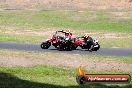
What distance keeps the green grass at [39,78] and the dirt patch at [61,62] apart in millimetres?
1480

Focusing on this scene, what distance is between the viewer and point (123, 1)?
3088 inches

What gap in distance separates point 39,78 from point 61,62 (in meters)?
5.66

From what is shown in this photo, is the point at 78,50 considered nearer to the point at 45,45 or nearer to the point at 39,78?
the point at 45,45

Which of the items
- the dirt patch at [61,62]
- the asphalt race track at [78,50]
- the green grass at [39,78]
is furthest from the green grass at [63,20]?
the green grass at [39,78]

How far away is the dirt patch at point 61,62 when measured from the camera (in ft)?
80.9

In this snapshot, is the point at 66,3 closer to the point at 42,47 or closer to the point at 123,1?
the point at 123,1

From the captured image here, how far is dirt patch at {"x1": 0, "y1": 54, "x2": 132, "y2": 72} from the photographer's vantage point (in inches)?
971

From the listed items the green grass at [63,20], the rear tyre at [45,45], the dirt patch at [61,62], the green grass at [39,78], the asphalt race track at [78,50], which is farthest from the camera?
the green grass at [63,20]

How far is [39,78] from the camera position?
2019cm

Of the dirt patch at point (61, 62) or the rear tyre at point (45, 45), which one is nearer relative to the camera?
the dirt patch at point (61, 62)

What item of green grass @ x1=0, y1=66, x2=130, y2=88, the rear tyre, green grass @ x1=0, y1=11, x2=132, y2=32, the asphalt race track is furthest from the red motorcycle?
green grass @ x1=0, y1=11, x2=132, y2=32

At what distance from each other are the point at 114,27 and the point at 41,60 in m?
27.1

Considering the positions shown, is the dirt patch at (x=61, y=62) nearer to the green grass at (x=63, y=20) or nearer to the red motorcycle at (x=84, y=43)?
the red motorcycle at (x=84, y=43)

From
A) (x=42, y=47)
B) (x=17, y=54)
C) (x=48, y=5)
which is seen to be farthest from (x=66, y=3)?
(x=17, y=54)
